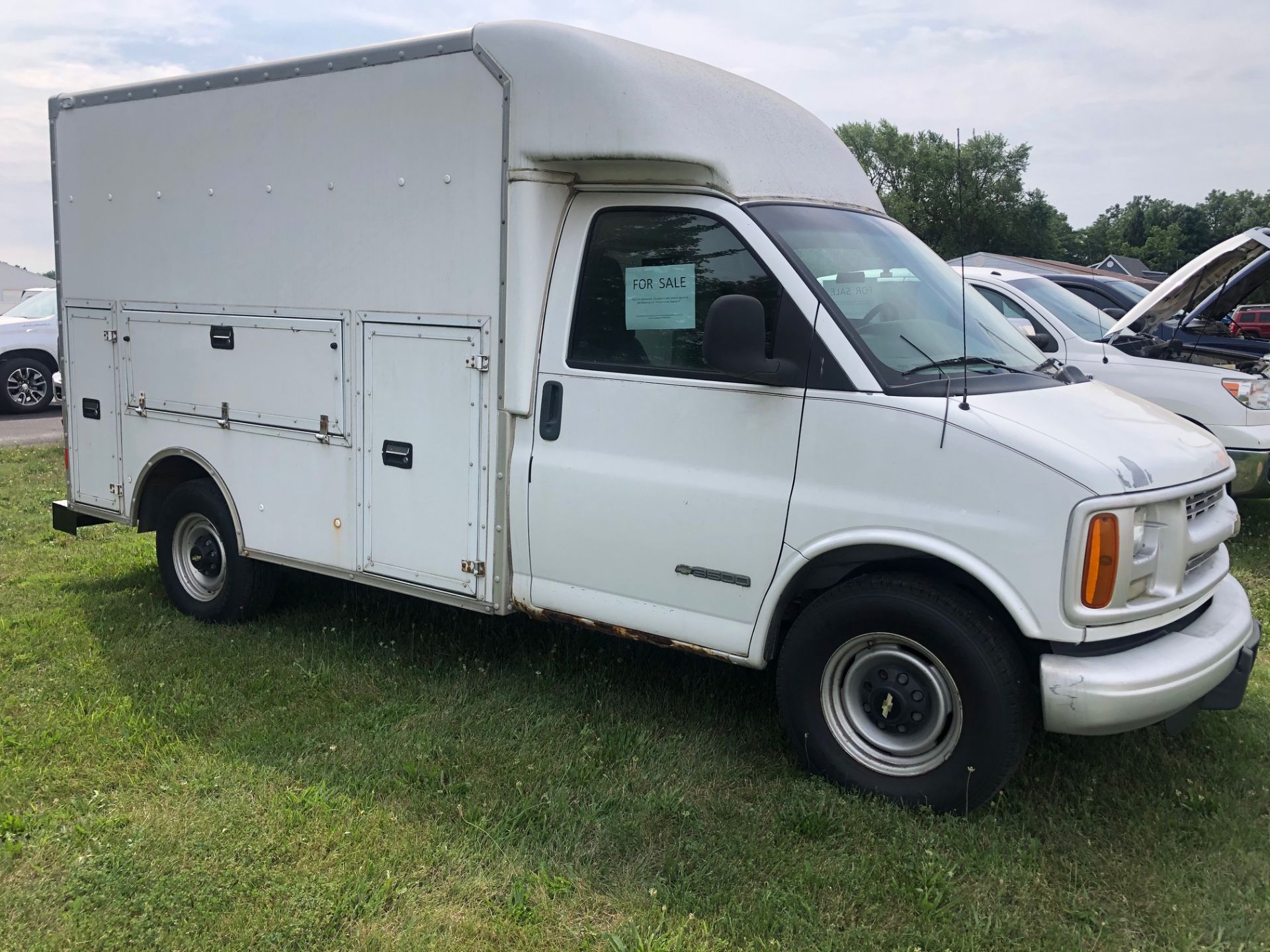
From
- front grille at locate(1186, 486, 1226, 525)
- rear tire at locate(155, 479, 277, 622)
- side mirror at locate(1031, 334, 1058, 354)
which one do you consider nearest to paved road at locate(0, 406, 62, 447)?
rear tire at locate(155, 479, 277, 622)

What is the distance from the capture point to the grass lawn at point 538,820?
10.5 feet

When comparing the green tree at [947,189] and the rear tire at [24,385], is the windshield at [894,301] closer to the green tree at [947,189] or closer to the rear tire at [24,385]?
the rear tire at [24,385]

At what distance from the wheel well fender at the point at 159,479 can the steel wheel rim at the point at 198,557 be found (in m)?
0.20

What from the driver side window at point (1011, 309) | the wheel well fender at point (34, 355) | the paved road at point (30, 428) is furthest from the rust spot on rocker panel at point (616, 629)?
the wheel well fender at point (34, 355)

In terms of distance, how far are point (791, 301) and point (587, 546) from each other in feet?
4.24

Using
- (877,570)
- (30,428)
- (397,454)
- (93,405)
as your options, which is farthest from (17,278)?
(877,570)

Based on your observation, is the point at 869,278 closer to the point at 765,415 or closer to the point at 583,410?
the point at 765,415

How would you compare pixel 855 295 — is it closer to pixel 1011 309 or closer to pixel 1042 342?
pixel 1042 342

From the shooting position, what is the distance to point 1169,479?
3506 millimetres

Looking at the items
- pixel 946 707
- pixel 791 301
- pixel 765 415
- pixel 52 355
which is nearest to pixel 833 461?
pixel 765 415

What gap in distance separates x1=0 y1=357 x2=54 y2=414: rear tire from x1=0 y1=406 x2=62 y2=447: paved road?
0.14 m

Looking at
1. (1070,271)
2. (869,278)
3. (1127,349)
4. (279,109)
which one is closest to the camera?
(869,278)

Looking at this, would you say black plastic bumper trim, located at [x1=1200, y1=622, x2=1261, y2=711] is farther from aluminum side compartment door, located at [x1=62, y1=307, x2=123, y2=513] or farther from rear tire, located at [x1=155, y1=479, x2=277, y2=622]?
aluminum side compartment door, located at [x1=62, y1=307, x2=123, y2=513]

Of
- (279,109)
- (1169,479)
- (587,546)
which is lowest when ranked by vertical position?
(587,546)
